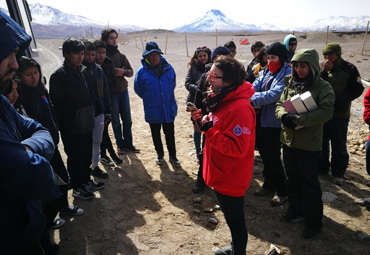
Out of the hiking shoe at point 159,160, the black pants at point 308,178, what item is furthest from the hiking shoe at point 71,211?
the black pants at point 308,178

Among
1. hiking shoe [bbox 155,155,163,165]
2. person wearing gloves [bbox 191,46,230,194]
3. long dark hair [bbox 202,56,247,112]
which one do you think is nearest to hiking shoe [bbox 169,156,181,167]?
hiking shoe [bbox 155,155,163,165]

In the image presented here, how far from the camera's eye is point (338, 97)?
4254mm

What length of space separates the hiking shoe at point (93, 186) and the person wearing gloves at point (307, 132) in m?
2.95

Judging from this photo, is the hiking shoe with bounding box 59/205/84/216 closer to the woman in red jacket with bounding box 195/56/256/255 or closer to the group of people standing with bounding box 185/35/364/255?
the group of people standing with bounding box 185/35/364/255

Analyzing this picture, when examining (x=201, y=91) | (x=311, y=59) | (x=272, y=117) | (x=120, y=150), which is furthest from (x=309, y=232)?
(x=120, y=150)

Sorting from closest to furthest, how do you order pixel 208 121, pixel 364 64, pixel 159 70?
1. pixel 208 121
2. pixel 159 70
3. pixel 364 64

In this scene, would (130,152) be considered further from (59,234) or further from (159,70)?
(59,234)

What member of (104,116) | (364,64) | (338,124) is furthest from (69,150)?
(364,64)

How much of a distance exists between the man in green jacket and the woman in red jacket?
97.5 inches

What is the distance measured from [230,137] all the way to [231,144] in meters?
0.07

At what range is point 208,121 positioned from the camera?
2664mm

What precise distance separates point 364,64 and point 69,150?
54.9 ft

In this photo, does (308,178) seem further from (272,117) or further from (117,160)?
(117,160)

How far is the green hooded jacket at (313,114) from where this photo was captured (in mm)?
2994
